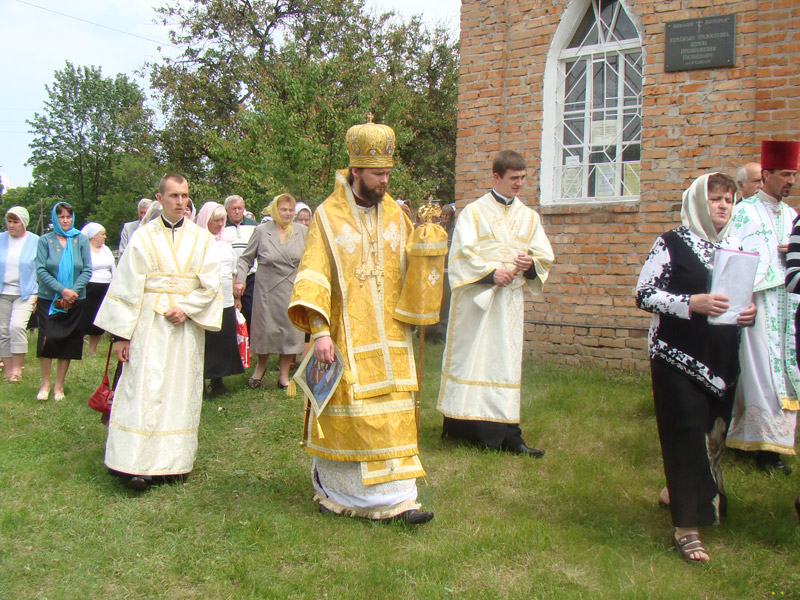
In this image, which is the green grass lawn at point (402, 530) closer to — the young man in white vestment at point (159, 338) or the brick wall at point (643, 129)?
the young man in white vestment at point (159, 338)

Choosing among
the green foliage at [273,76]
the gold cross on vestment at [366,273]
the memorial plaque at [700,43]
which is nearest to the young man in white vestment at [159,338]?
the gold cross on vestment at [366,273]

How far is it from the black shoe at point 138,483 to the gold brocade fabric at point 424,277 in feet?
6.96

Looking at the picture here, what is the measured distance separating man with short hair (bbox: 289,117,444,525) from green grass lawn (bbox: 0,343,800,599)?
25 cm

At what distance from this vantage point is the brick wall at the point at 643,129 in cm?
718

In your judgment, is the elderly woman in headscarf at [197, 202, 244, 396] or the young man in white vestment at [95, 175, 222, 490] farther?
the elderly woman in headscarf at [197, 202, 244, 396]

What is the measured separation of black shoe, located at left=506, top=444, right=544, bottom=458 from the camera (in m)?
5.76

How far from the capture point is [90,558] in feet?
13.1

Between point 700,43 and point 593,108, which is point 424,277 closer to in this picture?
point 700,43

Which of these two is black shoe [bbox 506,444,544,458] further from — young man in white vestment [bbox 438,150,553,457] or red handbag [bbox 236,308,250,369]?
red handbag [bbox 236,308,250,369]

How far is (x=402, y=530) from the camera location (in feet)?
13.8

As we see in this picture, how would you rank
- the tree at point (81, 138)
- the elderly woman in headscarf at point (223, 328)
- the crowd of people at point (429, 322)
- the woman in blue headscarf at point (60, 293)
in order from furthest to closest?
the tree at point (81, 138) < the woman in blue headscarf at point (60, 293) < the elderly woman in headscarf at point (223, 328) < the crowd of people at point (429, 322)

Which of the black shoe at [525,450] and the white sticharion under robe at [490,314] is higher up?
the white sticharion under robe at [490,314]

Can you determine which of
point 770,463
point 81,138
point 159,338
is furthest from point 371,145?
point 81,138

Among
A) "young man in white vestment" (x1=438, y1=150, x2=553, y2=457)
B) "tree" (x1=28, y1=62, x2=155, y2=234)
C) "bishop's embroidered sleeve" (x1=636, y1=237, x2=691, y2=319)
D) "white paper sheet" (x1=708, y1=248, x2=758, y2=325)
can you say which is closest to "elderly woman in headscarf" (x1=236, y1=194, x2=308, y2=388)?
"young man in white vestment" (x1=438, y1=150, x2=553, y2=457)
